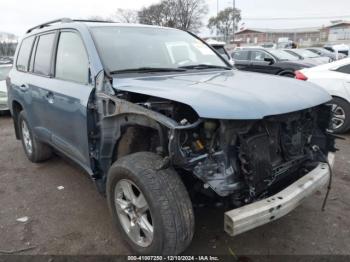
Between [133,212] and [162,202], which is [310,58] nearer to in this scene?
[133,212]

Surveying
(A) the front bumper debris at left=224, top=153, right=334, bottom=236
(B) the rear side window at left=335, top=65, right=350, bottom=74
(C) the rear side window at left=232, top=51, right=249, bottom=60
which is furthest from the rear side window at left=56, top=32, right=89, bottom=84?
(C) the rear side window at left=232, top=51, right=249, bottom=60

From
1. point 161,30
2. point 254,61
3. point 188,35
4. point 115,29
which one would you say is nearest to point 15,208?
point 115,29

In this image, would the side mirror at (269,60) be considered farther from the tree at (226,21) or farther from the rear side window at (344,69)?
the tree at (226,21)

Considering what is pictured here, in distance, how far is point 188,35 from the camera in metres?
4.29

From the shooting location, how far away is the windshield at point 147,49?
3.22m

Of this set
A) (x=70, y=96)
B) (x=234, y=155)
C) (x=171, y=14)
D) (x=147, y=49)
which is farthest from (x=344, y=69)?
(x=171, y=14)

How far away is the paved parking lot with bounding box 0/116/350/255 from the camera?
2932 mm

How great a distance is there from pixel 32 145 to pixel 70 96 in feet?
6.48

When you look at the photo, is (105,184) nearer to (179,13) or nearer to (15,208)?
(15,208)

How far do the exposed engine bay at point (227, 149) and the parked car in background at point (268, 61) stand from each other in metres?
7.83

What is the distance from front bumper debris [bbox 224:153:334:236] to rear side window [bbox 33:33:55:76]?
9.19 ft

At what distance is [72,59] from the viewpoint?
3.46 metres

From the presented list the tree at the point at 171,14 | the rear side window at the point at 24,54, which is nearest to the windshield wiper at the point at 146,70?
the rear side window at the point at 24,54

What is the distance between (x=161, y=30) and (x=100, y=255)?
253 centimetres
